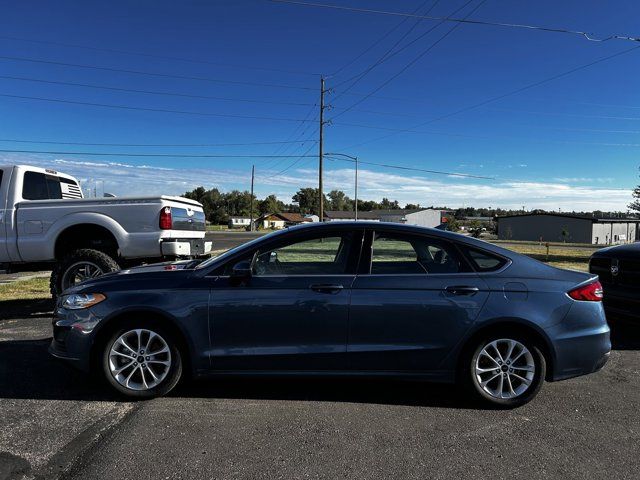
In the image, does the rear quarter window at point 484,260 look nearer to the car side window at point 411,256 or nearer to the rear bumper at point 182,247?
the car side window at point 411,256

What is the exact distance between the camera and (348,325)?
4.02m

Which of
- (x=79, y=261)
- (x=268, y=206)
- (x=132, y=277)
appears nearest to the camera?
(x=132, y=277)

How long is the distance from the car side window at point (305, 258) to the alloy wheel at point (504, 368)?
1.38 m

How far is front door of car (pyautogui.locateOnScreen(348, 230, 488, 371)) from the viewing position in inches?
158

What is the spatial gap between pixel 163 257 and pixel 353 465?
507 centimetres

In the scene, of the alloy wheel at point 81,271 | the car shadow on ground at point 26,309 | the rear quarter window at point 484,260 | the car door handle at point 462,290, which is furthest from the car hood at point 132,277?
the car shadow on ground at point 26,309

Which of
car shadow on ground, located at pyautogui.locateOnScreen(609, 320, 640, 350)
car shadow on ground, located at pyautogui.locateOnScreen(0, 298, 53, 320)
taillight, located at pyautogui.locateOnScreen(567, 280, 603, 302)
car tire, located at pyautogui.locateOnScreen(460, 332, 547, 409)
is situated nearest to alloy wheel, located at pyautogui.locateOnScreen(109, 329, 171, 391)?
car tire, located at pyautogui.locateOnScreen(460, 332, 547, 409)

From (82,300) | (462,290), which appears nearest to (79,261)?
(82,300)

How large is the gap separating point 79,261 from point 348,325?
4.76 m

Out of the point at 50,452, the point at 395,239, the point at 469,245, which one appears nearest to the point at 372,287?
the point at 395,239

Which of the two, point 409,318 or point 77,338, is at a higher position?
point 409,318

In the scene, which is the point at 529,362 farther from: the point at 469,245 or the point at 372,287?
the point at 372,287

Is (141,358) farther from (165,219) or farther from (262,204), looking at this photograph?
(262,204)

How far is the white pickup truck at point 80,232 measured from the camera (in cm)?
715
